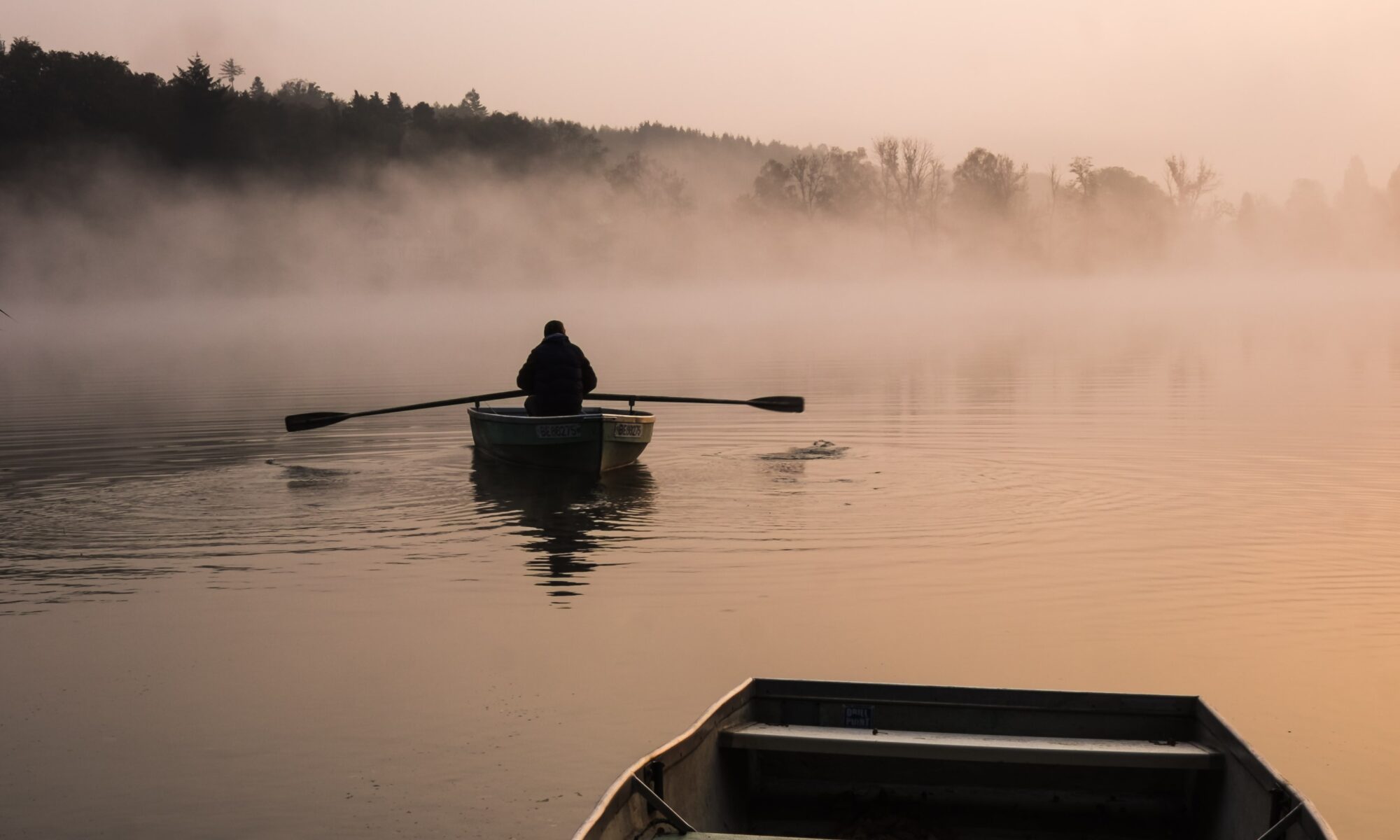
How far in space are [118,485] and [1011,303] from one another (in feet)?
323

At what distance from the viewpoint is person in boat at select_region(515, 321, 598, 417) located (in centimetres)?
1805

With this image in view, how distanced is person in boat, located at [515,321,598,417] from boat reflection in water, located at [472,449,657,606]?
0.91m

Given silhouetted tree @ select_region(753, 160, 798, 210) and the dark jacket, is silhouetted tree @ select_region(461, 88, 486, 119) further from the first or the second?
the dark jacket

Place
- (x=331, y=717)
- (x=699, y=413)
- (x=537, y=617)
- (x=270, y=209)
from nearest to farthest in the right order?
(x=331, y=717), (x=537, y=617), (x=699, y=413), (x=270, y=209)

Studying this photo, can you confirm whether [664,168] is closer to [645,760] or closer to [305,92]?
[305,92]

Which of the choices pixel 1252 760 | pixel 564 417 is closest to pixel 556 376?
pixel 564 417

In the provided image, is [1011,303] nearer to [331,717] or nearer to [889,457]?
[889,457]

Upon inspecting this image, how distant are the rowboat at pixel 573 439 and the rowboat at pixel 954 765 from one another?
11.5 metres

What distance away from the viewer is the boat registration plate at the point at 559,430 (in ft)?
58.2

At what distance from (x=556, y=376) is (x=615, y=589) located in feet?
22.0

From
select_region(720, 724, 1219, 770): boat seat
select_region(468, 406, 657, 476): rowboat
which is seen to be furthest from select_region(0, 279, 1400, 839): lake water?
select_region(720, 724, 1219, 770): boat seat

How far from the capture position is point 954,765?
6051 millimetres

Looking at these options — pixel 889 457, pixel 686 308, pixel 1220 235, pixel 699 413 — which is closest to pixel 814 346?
pixel 699 413

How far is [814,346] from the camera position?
172 feet
